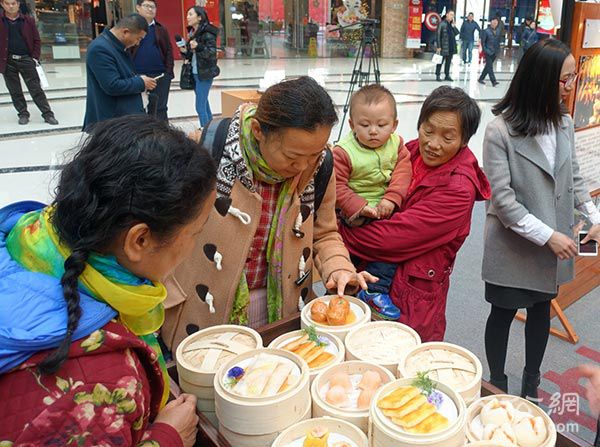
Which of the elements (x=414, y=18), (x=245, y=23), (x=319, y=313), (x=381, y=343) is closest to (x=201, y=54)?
(x=319, y=313)

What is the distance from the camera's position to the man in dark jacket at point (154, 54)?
569cm

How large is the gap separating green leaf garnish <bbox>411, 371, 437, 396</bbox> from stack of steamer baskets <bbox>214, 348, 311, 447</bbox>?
8.0 inches

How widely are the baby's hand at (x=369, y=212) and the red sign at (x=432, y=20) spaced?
17469 mm

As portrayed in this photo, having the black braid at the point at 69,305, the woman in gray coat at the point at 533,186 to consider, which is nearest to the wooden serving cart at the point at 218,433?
the black braid at the point at 69,305

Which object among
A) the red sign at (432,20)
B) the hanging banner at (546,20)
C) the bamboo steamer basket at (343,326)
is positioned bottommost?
the bamboo steamer basket at (343,326)

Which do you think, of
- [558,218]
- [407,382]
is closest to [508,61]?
[558,218]

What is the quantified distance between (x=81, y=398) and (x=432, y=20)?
61.2 ft

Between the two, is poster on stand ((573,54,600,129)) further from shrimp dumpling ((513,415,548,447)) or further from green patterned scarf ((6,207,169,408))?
green patterned scarf ((6,207,169,408))

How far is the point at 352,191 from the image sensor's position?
1695mm

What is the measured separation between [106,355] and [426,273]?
1.07 m

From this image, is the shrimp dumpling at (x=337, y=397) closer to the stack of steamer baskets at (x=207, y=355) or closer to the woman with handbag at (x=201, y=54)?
the stack of steamer baskets at (x=207, y=355)

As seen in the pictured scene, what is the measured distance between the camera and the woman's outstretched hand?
54.8 inches

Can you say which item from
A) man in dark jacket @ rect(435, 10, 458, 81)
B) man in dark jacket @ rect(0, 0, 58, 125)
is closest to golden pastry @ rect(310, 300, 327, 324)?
man in dark jacket @ rect(0, 0, 58, 125)

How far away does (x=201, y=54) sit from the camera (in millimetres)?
6266
